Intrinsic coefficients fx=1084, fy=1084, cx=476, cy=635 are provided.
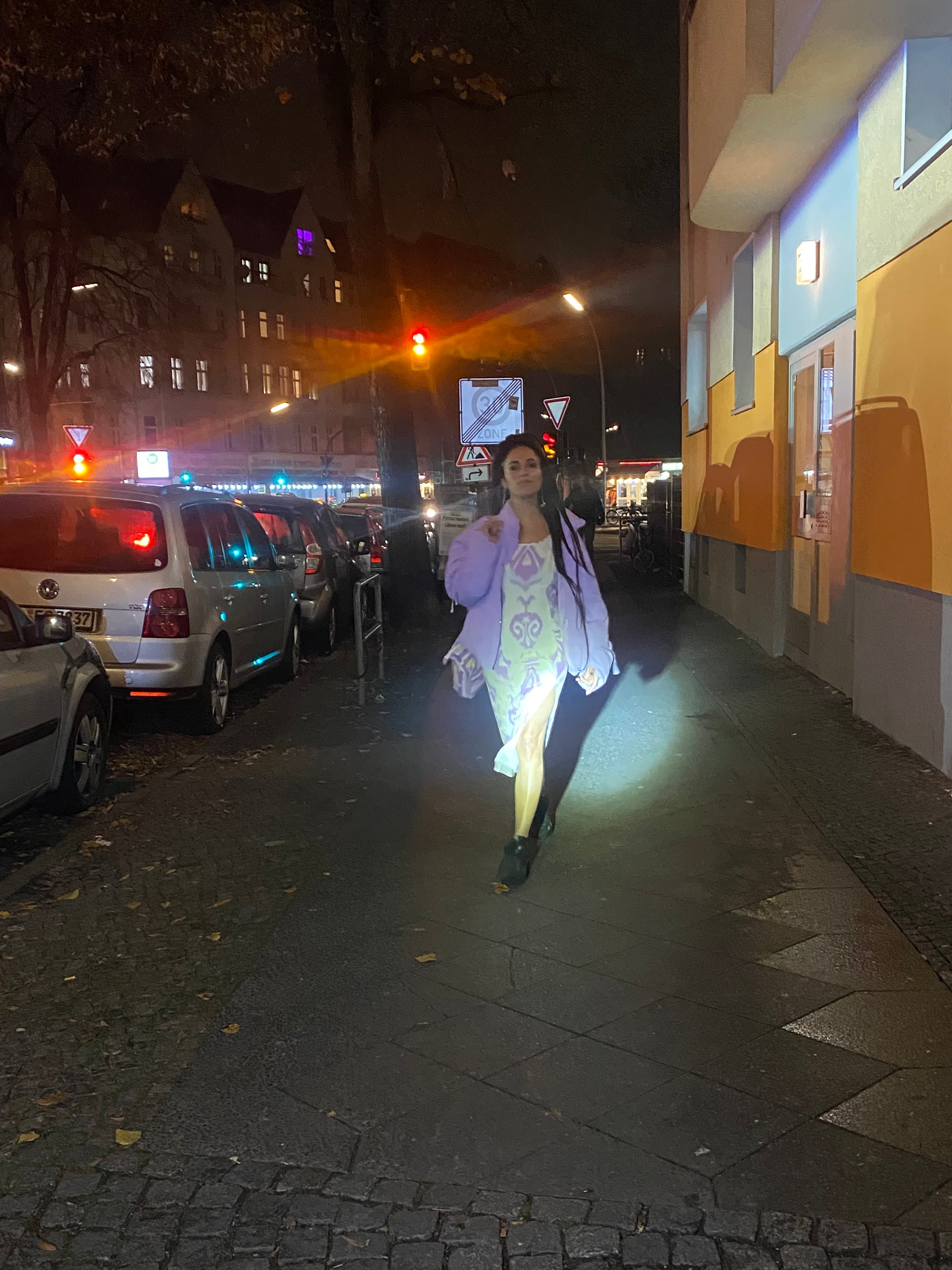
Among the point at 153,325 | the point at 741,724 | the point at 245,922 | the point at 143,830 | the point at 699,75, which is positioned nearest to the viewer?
the point at 245,922

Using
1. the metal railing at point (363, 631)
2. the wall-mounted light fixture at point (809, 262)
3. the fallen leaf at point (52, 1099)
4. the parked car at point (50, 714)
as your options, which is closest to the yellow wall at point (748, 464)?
the wall-mounted light fixture at point (809, 262)

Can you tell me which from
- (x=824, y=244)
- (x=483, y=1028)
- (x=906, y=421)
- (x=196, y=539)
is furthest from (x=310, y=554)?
(x=483, y=1028)

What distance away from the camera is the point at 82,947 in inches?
175

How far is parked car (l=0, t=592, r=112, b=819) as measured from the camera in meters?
5.36

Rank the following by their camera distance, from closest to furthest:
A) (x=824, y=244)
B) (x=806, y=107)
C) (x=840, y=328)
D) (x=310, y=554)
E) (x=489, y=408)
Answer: (x=806, y=107) → (x=840, y=328) → (x=824, y=244) → (x=310, y=554) → (x=489, y=408)

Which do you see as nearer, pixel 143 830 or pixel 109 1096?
pixel 109 1096

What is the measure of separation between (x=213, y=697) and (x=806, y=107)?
646cm

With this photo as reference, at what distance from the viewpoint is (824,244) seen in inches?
371

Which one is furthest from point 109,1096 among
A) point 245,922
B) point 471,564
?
point 471,564

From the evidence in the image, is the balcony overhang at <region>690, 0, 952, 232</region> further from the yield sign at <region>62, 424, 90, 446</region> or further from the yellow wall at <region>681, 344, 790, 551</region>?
the yield sign at <region>62, 424, 90, 446</region>

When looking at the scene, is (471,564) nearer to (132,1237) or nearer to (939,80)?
(132,1237)

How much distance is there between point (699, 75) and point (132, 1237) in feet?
37.8

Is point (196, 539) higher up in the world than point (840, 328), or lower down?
lower down

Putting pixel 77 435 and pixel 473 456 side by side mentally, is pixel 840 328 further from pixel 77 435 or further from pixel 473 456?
pixel 77 435
